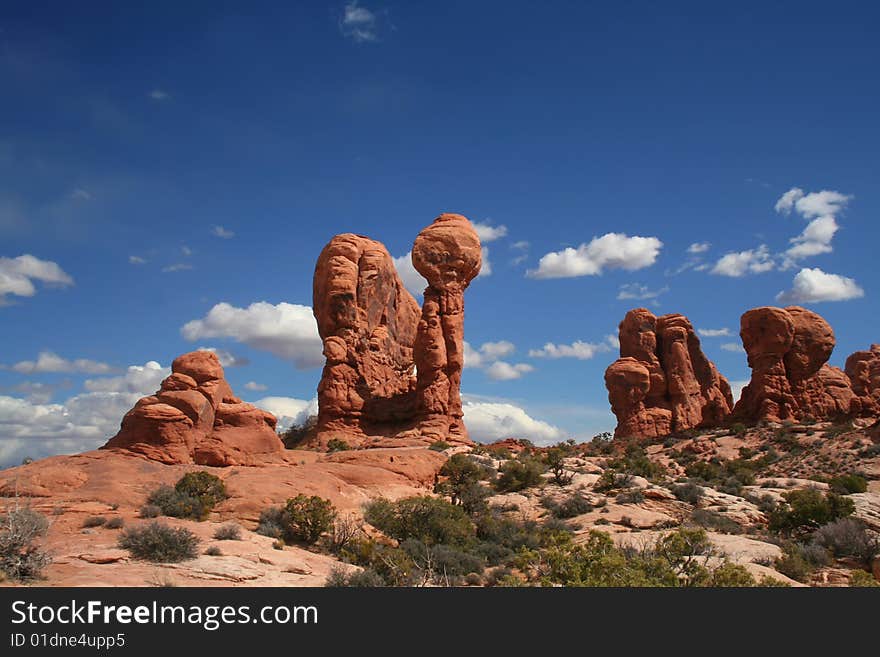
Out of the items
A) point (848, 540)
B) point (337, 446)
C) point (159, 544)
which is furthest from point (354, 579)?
point (337, 446)

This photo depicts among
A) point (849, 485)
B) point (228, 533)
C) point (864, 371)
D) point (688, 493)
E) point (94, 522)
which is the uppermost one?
point (864, 371)

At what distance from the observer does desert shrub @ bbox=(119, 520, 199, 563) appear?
1213 cm

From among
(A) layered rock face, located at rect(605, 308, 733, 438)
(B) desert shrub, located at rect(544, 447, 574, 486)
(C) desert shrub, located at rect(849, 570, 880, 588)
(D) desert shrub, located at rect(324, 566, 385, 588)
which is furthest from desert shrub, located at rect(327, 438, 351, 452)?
(A) layered rock face, located at rect(605, 308, 733, 438)

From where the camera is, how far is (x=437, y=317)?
36375 mm

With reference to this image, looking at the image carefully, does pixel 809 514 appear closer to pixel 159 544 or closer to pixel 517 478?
pixel 517 478

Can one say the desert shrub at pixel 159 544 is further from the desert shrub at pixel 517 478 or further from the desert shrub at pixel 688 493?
the desert shrub at pixel 688 493

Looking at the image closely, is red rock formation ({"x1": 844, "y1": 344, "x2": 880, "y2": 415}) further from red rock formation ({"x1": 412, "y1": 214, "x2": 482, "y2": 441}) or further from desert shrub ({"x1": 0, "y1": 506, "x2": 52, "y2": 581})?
desert shrub ({"x1": 0, "y1": 506, "x2": 52, "y2": 581})

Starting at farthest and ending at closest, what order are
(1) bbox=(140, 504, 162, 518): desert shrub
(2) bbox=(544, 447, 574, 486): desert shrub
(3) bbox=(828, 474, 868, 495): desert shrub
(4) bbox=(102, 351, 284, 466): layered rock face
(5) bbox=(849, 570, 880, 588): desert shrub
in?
(3) bbox=(828, 474, 868, 495): desert shrub → (2) bbox=(544, 447, 574, 486): desert shrub → (4) bbox=(102, 351, 284, 466): layered rock face → (1) bbox=(140, 504, 162, 518): desert shrub → (5) bbox=(849, 570, 880, 588): desert shrub

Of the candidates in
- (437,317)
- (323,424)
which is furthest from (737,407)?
(323,424)

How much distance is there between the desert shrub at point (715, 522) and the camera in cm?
2079

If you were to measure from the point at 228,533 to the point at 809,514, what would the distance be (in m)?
17.4

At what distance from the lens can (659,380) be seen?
52750 millimetres

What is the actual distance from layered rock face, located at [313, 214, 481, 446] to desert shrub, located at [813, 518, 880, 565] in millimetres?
18620
